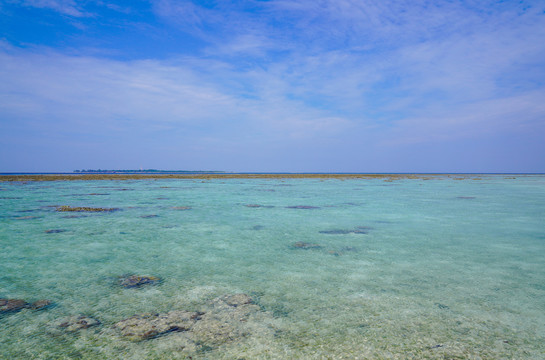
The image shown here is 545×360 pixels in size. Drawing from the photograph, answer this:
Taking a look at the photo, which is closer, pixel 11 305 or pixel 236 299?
pixel 11 305

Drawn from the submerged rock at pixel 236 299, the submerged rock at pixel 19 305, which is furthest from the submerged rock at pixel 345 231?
the submerged rock at pixel 19 305

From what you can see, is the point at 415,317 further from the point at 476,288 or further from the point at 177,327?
the point at 177,327

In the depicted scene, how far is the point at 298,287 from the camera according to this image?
13.7 ft

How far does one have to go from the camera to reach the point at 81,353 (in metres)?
2.61

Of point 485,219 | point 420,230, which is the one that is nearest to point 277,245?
point 420,230

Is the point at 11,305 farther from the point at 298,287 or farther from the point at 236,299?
the point at 298,287

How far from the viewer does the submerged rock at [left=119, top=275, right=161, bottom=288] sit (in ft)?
14.0

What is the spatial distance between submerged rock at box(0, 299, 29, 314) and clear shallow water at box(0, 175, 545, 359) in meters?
0.13

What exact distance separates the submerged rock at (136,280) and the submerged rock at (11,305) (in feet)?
3.47

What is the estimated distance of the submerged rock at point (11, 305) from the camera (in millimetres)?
3452

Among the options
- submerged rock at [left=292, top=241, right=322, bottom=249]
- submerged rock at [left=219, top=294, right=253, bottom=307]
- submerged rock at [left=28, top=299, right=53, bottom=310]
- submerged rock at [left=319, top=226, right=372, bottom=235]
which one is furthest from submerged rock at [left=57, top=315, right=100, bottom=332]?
submerged rock at [left=319, top=226, right=372, bottom=235]

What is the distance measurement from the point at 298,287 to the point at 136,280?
229 centimetres

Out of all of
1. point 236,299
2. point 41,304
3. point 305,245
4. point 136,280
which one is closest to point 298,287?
point 236,299

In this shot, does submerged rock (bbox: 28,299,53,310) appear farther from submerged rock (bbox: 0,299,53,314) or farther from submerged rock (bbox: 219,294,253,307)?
submerged rock (bbox: 219,294,253,307)
